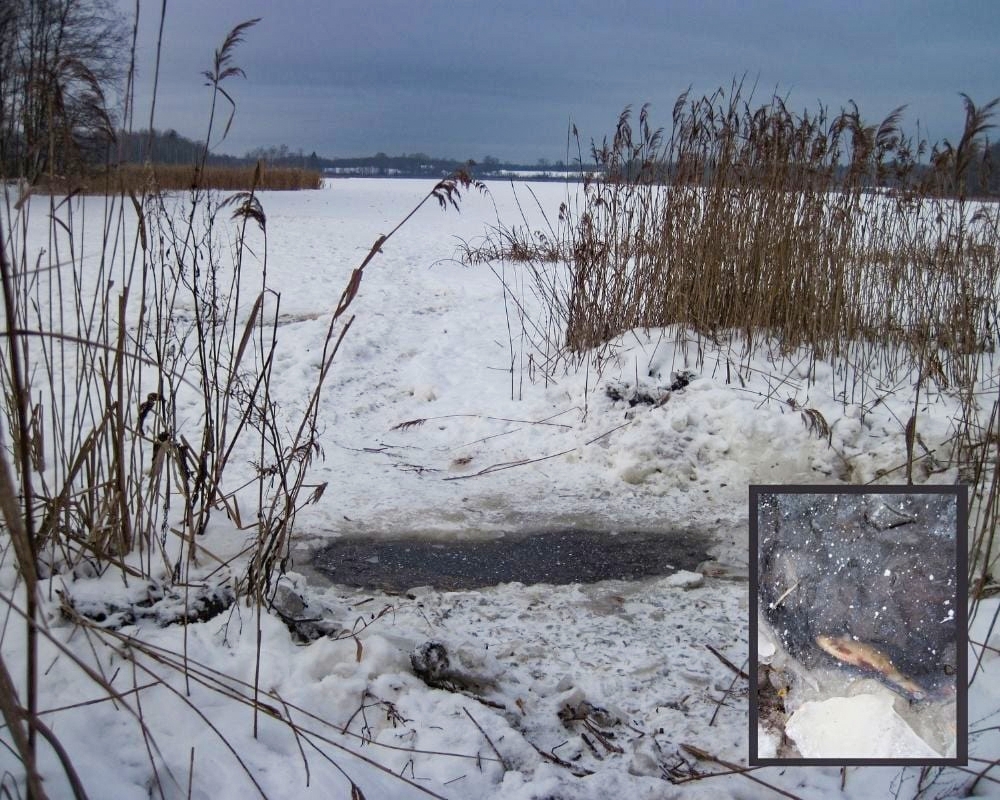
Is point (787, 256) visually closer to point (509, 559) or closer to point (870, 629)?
point (509, 559)

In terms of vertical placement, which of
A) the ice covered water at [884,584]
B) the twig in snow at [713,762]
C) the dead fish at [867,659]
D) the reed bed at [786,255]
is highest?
the reed bed at [786,255]

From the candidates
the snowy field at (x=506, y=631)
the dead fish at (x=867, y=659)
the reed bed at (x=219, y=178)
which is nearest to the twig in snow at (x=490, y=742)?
the snowy field at (x=506, y=631)

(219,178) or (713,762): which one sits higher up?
(219,178)

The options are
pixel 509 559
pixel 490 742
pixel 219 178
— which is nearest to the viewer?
pixel 490 742

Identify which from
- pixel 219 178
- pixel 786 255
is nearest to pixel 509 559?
pixel 786 255

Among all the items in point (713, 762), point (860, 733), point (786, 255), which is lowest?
point (713, 762)

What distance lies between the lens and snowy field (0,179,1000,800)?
149cm

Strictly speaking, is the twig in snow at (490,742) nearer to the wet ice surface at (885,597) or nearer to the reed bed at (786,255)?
the wet ice surface at (885,597)

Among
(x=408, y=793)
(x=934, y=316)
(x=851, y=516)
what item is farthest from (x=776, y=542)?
(x=934, y=316)

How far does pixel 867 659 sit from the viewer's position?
119cm

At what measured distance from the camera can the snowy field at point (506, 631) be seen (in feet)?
4.90

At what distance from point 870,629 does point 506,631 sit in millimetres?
1216

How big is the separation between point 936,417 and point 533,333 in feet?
8.94

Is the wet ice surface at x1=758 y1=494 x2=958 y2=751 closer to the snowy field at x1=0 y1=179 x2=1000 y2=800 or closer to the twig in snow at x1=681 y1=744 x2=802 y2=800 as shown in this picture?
the snowy field at x1=0 y1=179 x2=1000 y2=800
